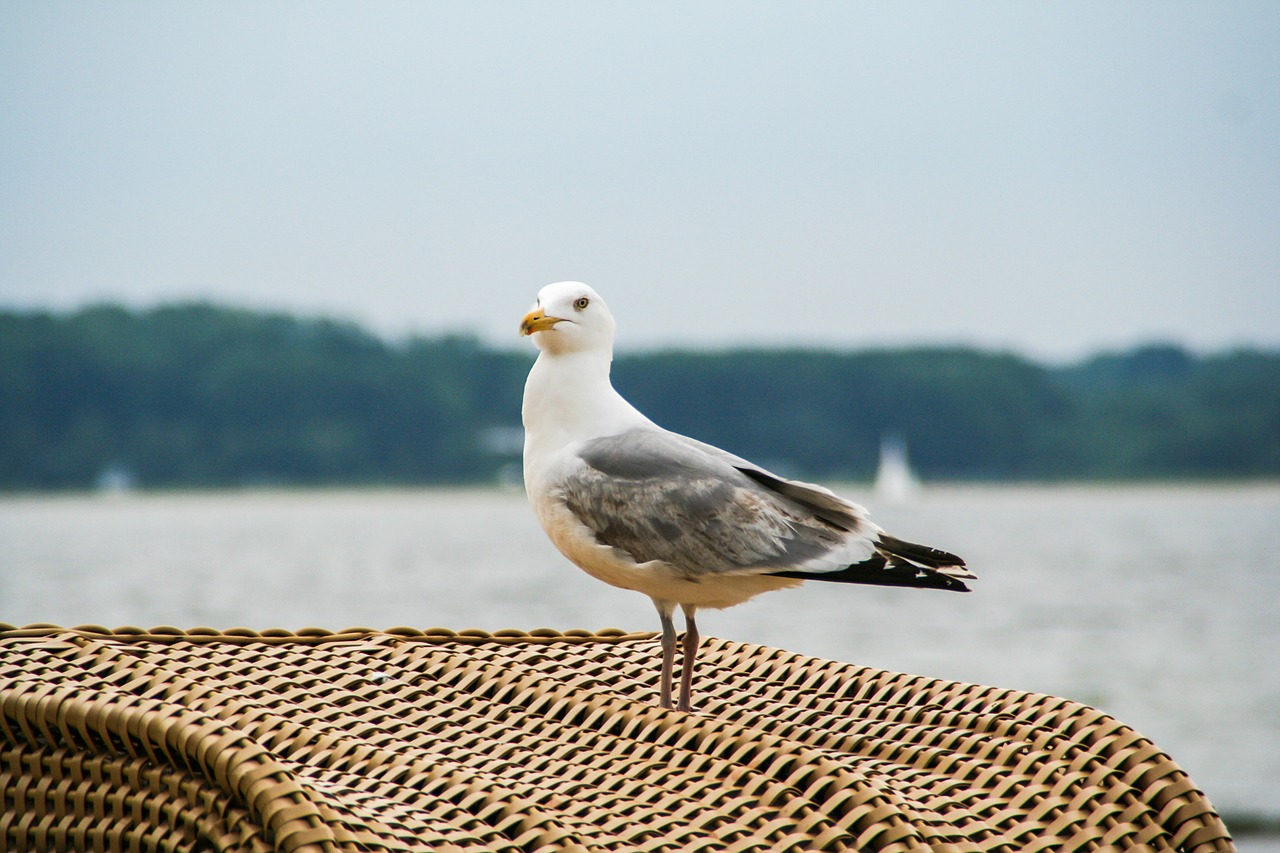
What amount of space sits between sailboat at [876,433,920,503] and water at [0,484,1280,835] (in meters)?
3.40

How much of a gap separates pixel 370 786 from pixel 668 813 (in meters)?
0.42

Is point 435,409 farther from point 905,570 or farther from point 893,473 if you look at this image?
point 905,570

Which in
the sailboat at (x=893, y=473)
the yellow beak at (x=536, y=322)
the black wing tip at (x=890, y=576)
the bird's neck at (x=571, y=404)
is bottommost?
the sailboat at (x=893, y=473)

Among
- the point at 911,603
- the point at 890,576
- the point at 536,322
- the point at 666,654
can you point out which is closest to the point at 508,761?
the point at 666,654

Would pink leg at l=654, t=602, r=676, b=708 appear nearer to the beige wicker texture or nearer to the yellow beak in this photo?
the beige wicker texture

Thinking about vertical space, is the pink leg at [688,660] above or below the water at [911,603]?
above

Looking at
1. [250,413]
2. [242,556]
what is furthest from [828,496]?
[250,413]

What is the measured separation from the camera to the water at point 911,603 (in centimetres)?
1502

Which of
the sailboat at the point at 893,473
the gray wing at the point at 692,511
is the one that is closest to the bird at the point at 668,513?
the gray wing at the point at 692,511

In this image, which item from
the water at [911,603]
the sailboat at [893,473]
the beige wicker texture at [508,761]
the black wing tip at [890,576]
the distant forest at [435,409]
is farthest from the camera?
the sailboat at [893,473]

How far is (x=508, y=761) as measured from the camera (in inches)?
88.1

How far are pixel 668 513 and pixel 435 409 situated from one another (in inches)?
1730

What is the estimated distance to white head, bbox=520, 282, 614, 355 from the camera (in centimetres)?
291

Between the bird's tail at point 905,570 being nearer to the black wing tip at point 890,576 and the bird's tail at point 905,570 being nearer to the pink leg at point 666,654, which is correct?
the black wing tip at point 890,576
